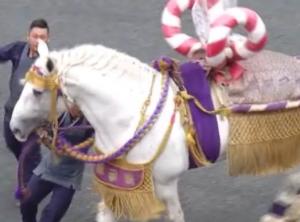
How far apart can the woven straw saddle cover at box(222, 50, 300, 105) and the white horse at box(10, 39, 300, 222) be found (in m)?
0.18

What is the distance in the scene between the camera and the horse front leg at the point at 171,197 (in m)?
5.66

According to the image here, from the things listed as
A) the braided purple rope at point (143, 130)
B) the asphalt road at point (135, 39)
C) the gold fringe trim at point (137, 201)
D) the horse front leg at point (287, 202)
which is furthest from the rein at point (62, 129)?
the asphalt road at point (135, 39)

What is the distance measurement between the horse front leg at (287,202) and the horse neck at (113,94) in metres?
1.03

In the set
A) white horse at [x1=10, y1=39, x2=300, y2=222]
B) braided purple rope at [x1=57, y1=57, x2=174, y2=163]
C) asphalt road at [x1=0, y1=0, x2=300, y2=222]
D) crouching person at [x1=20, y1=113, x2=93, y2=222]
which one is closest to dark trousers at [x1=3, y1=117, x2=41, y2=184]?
asphalt road at [x1=0, y1=0, x2=300, y2=222]

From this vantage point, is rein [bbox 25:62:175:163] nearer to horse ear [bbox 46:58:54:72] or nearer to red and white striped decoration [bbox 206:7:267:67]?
horse ear [bbox 46:58:54:72]

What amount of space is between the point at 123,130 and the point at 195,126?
0.39m

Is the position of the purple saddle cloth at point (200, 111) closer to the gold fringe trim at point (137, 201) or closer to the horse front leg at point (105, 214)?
the gold fringe trim at point (137, 201)

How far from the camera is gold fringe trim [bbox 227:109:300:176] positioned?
568 cm

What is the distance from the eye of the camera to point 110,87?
17.8 feet

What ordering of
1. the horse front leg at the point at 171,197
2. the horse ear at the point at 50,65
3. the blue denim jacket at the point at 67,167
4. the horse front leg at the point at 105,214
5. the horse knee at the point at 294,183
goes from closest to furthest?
1. the horse ear at the point at 50,65
2. the horse front leg at the point at 171,197
3. the horse front leg at the point at 105,214
4. the blue denim jacket at the point at 67,167
5. the horse knee at the point at 294,183

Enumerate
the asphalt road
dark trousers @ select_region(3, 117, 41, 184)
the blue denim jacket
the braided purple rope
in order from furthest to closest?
the asphalt road, dark trousers @ select_region(3, 117, 41, 184), the blue denim jacket, the braided purple rope

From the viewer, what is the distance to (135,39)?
9.52 m

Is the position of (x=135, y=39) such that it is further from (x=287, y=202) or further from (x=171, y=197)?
(x=171, y=197)

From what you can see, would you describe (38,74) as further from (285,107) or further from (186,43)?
(285,107)
